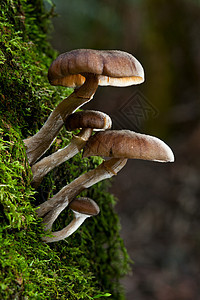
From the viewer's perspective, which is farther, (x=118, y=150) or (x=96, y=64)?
(x=118, y=150)

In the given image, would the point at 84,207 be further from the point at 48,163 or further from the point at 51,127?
the point at 51,127

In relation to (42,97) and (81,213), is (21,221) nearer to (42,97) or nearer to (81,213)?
(81,213)

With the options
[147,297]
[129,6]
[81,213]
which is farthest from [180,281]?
[129,6]

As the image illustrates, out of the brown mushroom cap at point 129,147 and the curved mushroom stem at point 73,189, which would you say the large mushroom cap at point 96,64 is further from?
the curved mushroom stem at point 73,189

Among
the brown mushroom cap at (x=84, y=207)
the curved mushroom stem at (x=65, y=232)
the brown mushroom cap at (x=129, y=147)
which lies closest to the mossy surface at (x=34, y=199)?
the curved mushroom stem at (x=65, y=232)

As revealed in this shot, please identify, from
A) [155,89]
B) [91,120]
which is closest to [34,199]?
[91,120]

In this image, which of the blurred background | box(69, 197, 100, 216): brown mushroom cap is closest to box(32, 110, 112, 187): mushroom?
box(69, 197, 100, 216): brown mushroom cap
